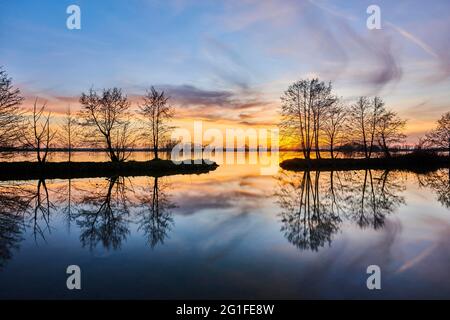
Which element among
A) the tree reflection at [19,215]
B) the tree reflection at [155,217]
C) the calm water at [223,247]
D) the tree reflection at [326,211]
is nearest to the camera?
the calm water at [223,247]

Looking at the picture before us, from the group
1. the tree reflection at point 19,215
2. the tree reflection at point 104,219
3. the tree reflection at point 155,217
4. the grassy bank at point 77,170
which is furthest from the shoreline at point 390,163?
the tree reflection at point 19,215

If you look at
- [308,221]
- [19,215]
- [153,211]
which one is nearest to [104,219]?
[153,211]

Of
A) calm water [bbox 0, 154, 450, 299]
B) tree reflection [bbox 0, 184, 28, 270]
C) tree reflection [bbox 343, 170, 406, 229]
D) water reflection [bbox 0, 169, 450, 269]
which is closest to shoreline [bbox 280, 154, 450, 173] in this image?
water reflection [bbox 0, 169, 450, 269]

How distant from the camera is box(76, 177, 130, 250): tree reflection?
374 inches

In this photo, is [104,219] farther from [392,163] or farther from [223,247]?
[392,163]

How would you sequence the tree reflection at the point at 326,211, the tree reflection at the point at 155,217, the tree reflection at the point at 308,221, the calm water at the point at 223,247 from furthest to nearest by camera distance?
the tree reflection at the point at 155,217 → the tree reflection at the point at 326,211 → the tree reflection at the point at 308,221 → the calm water at the point at 223,247

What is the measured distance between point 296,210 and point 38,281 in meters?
11.1

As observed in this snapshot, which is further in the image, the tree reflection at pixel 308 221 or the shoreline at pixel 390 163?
the shoreline at pixel 390 163

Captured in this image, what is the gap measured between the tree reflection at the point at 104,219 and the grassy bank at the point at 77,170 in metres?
14.2

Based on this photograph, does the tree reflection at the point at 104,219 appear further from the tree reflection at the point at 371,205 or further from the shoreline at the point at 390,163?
the shoreline at the point at 390,163

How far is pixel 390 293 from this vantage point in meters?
5.69

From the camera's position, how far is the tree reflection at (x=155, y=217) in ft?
32.7
